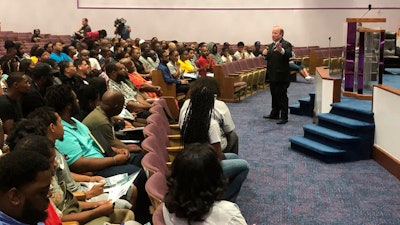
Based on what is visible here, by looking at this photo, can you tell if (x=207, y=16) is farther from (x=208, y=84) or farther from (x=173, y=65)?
(x=208, y=84)

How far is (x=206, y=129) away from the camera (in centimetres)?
328

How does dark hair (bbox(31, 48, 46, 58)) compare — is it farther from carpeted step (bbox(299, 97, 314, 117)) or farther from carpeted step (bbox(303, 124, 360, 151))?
carpeted step (bbox(303, 124, 360, 151))

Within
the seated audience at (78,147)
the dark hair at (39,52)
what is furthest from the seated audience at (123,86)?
the dark hair at (39,52)

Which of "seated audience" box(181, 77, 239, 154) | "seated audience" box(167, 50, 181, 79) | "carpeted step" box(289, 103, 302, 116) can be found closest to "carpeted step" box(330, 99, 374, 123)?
"carpeted step" box(289, 103, 302, 116)

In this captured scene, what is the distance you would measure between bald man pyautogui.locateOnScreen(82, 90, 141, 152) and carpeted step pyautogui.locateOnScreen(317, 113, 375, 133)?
264 cm

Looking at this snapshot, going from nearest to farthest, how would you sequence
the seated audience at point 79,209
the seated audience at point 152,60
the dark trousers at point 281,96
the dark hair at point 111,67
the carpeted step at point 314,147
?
the seated audience at point 79,209 < the carpeted step at point 314,147 < the dark hair at point 111,67 < the dark trousers at point 281,96 < the seated audience at point 152,60

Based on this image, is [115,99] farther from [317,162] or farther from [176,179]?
[317,162]

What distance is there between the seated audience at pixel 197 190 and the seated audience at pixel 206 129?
4.60ft

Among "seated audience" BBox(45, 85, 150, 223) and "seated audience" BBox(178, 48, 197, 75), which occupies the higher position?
"seated audience" BBox(178, 48, 197, 75)

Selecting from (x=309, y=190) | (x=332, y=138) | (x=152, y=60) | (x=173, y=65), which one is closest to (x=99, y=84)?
(x=309, y=190)

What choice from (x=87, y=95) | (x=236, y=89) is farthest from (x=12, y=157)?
Answer: (x=236, y=89)

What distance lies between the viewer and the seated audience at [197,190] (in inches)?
70.6

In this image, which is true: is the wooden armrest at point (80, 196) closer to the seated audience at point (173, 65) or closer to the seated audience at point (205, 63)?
the seated audience at point (173, 65)

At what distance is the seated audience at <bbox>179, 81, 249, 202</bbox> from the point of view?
10.8ft
